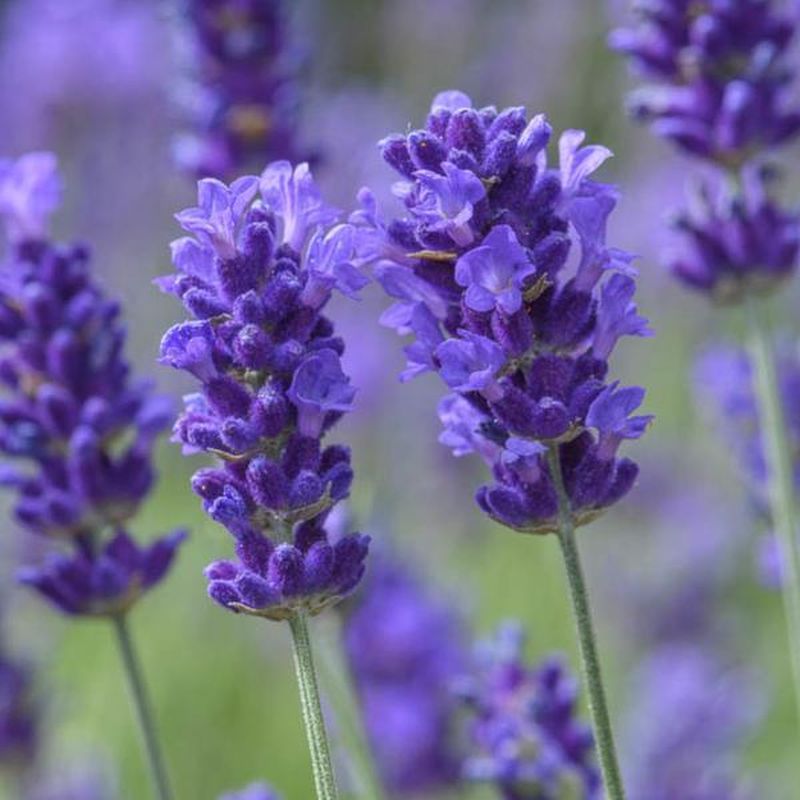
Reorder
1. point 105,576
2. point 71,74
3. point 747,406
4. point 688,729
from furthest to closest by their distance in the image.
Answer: point 71,74, point 688,729, point 747,406, point 105,576

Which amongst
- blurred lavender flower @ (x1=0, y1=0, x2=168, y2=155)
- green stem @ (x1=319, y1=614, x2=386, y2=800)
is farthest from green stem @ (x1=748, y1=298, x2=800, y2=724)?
blurred lavender flower @ (x1=0, y1=0, x2=168, y2=155)


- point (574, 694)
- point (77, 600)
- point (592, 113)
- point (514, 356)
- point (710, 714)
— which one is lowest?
point (710, 714)

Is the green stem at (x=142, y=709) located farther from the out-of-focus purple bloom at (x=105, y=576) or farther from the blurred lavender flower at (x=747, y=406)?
the blurred lavender flower at (x=747, y=406)

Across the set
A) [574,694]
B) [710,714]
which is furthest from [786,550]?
[710,714]

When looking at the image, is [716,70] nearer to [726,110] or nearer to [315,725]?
[726,110]

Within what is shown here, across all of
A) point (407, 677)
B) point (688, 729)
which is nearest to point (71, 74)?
point (407, 677)

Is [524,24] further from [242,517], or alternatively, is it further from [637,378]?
[242,517]

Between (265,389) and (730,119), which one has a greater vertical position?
(730,119)
